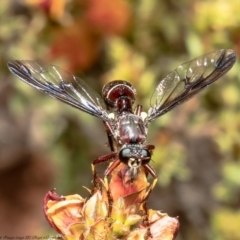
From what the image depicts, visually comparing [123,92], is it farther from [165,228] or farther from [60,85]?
[165,228]

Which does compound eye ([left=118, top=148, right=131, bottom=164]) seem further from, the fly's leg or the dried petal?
the dried petal

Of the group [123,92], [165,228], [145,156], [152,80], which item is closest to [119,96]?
[123,92]

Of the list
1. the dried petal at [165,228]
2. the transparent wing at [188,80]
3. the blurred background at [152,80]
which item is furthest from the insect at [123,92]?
the blurred background at [152,80]

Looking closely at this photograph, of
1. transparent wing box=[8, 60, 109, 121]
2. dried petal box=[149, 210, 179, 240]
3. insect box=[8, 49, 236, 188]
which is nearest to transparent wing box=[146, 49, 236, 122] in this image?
insect box=[8, 49, 236, 188]

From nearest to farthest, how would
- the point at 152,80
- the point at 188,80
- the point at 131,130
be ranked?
1. the point at 131,130
2. the point at 188,80
3. the point at 152,80

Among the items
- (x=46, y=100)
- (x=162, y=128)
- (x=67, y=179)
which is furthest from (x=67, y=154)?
(x=162, y=128)
